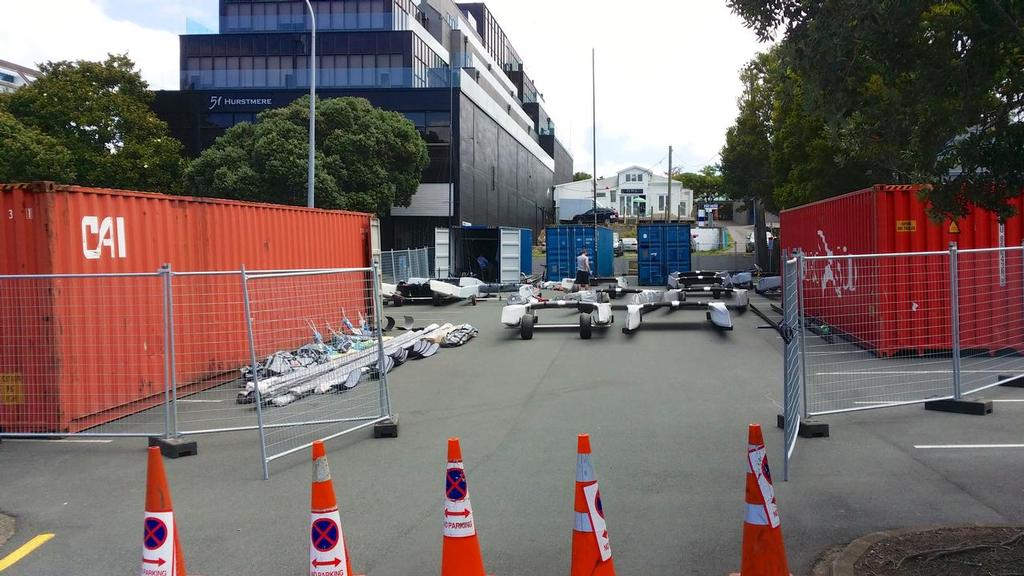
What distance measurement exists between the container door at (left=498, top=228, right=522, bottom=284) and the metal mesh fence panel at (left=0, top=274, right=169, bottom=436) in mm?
25442

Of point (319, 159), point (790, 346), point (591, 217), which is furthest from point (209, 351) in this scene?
point (591, 217)

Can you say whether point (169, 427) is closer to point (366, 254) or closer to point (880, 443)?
point (880, 443)

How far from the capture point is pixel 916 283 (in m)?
12.3

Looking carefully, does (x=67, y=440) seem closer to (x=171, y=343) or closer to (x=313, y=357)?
(x=171, y=343)

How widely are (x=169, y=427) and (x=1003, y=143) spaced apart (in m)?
8.16

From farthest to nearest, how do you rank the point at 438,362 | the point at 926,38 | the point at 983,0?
the point at 438,362
the point at 926,38
the point at 983,0

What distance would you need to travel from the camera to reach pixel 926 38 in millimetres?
5852

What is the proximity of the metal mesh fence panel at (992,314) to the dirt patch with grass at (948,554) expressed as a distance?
20.5 ft

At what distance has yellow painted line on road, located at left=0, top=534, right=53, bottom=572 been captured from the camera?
231 inches

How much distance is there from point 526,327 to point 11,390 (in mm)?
10283

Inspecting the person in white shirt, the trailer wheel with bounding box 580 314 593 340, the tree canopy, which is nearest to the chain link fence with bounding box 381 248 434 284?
the person in white shirt

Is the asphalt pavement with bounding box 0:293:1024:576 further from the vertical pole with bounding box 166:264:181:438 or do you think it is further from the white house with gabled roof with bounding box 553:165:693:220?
the white house with gabled roof with bounding box 553:165:693:220

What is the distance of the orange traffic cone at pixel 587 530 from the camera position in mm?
4699

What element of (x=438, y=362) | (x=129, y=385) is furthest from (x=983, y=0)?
(x=438, y=362)
